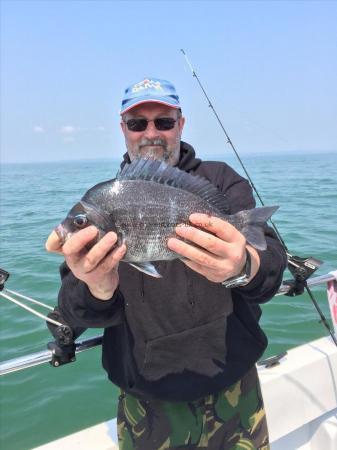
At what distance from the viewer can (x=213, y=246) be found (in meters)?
1.78

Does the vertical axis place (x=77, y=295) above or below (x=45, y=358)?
above

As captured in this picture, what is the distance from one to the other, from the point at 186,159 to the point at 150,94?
1.51ft

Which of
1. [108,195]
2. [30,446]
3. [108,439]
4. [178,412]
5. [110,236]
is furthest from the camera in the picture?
[30,446]

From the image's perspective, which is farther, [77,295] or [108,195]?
[77,295]

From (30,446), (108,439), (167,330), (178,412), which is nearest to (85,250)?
(167,330)

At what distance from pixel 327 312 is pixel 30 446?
18.0 feet

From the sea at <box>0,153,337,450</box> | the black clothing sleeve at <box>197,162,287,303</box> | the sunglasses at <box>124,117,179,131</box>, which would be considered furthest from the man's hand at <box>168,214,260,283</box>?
the sea at <box>0,153,337,450</box>

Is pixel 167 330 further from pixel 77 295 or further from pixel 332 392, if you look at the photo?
pixel 332 392

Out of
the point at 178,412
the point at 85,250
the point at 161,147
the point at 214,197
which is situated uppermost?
the point at 161,147

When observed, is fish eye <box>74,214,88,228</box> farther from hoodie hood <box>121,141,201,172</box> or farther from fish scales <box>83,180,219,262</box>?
hoodie hood <box>121,141,201,172</box>

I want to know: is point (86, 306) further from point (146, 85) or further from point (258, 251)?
point (146, 85)

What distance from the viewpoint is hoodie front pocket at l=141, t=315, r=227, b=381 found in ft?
7.41

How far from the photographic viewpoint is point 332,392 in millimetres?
3924

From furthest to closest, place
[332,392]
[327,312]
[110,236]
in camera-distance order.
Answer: [327,312] < [332,392] < [110,236]
